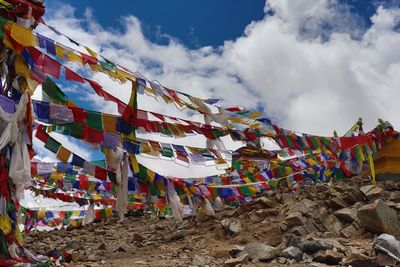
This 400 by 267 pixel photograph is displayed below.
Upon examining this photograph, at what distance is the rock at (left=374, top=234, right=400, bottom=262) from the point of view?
5328 millimetres

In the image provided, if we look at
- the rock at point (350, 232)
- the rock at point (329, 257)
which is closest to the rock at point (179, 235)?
the rock at point (350, 232)

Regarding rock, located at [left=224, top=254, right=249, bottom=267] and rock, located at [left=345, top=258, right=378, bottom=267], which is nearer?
Answer: rock, located at [left=345, top=258, right=378, bottom=267]

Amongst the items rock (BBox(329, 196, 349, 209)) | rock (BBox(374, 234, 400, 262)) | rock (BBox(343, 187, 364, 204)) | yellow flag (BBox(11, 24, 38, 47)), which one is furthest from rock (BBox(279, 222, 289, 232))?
yellow flag (BBox(11, 24, 38, 47))

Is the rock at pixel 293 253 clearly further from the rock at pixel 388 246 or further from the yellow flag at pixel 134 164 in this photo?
the yellow flag at pixel 134 164

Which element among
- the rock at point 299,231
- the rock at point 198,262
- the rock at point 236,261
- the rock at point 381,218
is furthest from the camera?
the rock at point 299,231

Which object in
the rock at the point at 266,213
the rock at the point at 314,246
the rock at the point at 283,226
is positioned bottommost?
the rock at the point at 314,246

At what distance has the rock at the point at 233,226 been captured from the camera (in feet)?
29.8

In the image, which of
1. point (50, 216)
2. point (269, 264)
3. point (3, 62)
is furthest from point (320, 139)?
point (50, 216)

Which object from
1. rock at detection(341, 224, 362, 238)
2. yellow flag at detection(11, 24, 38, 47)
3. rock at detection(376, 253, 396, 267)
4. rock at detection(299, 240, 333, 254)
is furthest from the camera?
rock at detection(341, 224, 362, 238)

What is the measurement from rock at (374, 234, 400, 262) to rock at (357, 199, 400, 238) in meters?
1.74

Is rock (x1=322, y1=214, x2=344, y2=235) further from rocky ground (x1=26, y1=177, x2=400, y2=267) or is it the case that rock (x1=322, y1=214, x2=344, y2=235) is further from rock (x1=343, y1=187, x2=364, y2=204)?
rock (x1=343, y1=187, x2=364, y2=204)

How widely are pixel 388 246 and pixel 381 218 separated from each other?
6.23 feet

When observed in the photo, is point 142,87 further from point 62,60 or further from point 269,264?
point 269,264

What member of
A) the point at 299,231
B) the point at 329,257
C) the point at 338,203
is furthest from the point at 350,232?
the point at 329,257
